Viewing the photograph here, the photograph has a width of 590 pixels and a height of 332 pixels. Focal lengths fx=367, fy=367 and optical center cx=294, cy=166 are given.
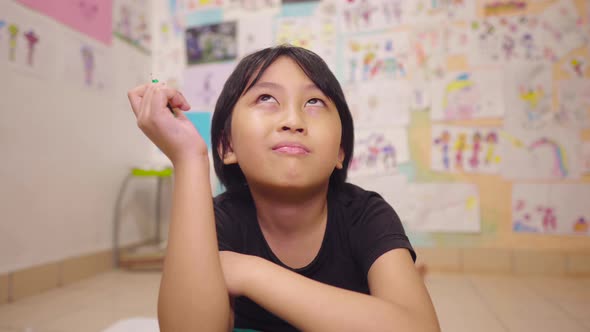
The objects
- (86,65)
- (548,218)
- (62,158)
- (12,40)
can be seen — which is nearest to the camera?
(12,40)

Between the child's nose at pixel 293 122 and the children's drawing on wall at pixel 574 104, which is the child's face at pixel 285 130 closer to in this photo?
the child's nose at pixel 293 122

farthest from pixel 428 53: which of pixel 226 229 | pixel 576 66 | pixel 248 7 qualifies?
pixel 226 229

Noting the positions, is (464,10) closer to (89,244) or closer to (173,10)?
(173,10)

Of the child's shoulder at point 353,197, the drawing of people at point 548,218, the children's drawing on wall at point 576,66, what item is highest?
the children's drawing on wall at point 576,66

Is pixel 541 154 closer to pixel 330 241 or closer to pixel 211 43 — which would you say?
pixel 330 241

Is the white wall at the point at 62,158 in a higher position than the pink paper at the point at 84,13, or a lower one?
lower

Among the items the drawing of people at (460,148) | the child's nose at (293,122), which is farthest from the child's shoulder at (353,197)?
the drawing of people at (460,148)

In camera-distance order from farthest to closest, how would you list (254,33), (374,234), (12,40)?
1. (254,33)
2. (12,40)
3. (374,234)

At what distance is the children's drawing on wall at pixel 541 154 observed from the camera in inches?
53.7

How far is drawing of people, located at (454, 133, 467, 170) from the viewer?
1435mm

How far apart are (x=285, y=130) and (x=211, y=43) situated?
1.27 meters

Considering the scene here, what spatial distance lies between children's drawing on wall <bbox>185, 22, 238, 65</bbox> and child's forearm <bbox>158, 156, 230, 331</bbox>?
127 centimetres

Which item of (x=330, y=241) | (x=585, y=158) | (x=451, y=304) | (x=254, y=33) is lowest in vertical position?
(x=451, y=304)

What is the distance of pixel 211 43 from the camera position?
1.65m
